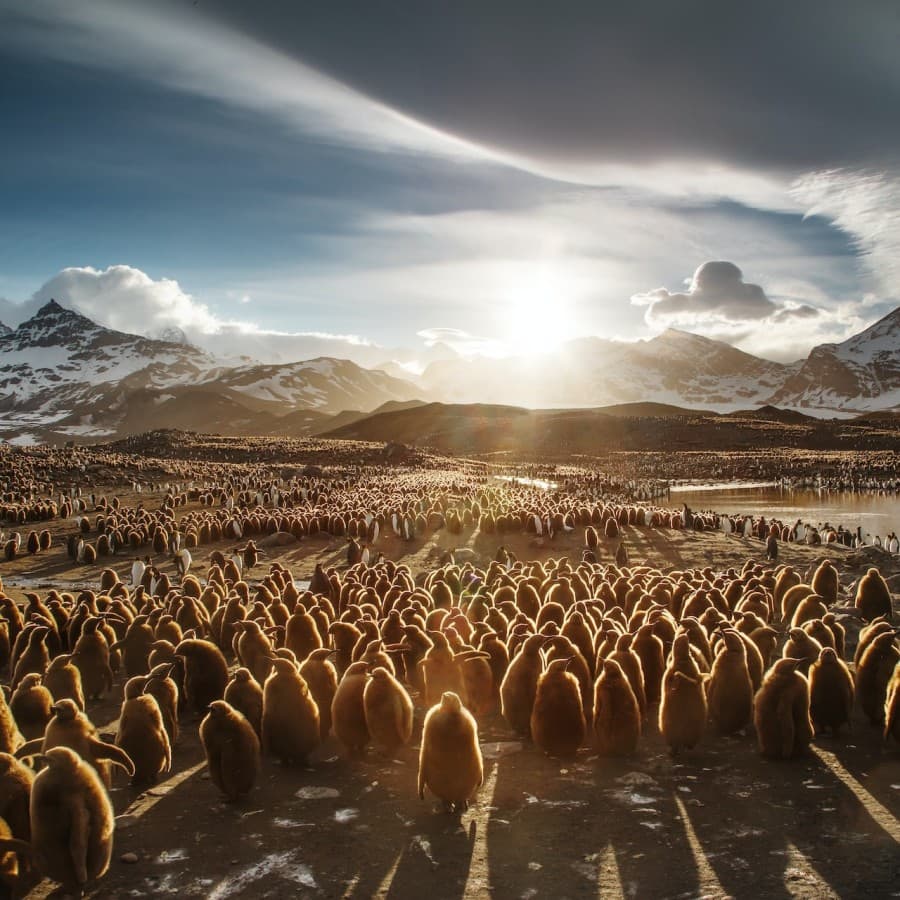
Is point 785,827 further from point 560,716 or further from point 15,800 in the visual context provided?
point 15,800

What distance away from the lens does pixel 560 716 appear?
736cm

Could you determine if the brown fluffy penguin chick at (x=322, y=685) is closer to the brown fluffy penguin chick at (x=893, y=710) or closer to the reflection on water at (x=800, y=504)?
the brown fluffy penguin chick at (x=893, y=710)

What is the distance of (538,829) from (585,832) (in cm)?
38

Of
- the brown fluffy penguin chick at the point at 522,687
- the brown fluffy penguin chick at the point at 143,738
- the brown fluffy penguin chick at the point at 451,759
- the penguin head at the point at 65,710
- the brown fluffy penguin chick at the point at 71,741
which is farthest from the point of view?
the brown fluffy penguin chick at the point at 522,687

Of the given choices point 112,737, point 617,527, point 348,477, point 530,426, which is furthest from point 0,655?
point 530,426

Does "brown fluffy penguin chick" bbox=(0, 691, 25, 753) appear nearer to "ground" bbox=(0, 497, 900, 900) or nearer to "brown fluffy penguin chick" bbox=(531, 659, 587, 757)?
"ground" bbox=(0, 497, 900, 900)

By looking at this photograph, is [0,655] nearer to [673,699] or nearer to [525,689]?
[525,689]

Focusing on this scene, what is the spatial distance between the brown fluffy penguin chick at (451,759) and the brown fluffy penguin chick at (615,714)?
1589 mm

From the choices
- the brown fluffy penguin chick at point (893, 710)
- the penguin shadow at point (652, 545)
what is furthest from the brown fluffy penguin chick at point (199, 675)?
the penguin shadow at point (652, 545)

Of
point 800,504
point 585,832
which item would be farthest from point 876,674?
point 800,504

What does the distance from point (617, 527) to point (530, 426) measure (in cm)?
8066

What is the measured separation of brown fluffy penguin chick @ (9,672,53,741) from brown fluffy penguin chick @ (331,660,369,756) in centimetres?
303

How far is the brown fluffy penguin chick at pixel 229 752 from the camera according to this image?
6.48 meters

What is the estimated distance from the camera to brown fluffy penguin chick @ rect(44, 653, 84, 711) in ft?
27.7
